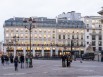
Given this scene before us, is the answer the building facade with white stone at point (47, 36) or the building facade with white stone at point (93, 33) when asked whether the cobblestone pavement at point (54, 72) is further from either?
the building facade with white stone at point (93, 33)

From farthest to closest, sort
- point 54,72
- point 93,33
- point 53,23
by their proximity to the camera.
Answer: point 53,23 → point 93,33 → point 54,72

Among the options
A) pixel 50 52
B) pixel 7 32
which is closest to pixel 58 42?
pixel 50 52

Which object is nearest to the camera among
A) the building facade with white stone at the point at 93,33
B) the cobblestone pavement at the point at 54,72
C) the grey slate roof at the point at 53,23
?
the cobblestone pavement at the point at 54,72

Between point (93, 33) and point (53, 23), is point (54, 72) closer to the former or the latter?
point (93, 33)

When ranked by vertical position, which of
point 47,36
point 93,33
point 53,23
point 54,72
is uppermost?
point 53,23

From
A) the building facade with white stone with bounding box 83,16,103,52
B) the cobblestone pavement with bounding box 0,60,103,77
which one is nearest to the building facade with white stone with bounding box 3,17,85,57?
the building facade with white stone with bounding box 83,16,103,52

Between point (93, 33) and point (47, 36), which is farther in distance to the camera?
point (47, 36)

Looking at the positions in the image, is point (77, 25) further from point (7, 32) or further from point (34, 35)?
point (7, 32)

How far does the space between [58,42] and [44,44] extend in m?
6.73

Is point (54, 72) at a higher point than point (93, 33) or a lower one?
lower

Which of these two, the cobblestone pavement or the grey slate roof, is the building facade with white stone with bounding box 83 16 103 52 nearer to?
the grey slate roof

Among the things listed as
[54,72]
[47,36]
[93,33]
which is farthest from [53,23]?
[54,72]

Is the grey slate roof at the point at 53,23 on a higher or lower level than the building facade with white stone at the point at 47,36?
higher

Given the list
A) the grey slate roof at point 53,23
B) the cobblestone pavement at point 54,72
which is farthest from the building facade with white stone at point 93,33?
the cobblestone pavement at point 54,72
